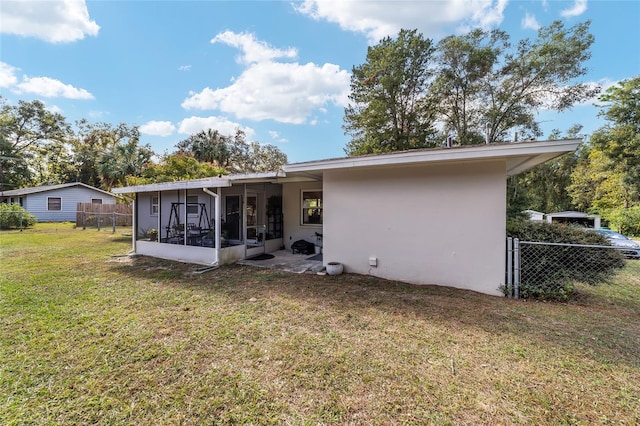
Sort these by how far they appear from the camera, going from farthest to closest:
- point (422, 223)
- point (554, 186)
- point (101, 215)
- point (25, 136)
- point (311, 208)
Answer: point (25, 136)
point (554, 186)
point (101, 215)
point (311, 208)
point (422, 223)

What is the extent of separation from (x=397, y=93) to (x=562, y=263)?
46.1ft

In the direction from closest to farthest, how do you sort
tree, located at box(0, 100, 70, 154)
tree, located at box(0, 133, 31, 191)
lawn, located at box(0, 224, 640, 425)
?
1. lawn, located at box(0, 224, 640, 425)
2. tree, located at box(0, 133, 31, 191)
3. tree, located at box(0, 100, 70, 154)

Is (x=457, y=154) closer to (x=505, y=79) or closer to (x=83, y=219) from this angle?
(x=505, y=79)

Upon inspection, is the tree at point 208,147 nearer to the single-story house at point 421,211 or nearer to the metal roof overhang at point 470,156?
the single-story house at point 421,211

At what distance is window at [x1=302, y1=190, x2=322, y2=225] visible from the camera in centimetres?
851

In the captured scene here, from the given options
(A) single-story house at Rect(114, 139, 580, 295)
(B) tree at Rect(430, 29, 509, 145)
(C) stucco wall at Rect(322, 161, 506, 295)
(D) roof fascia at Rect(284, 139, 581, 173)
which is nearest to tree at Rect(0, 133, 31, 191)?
(A) single-story house at Rect(114, 139, 580, 295)

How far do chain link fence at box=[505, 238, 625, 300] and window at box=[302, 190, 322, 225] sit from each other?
5.24m

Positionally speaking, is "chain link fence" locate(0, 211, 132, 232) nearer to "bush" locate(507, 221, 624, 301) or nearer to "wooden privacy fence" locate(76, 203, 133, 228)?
"wooden privacy fence" locate(76, 203, 133, 228)

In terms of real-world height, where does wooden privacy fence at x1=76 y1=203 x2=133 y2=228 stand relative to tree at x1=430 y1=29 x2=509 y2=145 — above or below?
below

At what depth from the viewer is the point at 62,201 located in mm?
21406

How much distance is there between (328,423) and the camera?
1878 mm

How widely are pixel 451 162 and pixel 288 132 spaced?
2112cm

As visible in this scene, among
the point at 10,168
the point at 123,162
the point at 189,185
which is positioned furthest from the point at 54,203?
the point at 189,185

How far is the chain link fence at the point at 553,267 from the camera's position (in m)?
4.25
